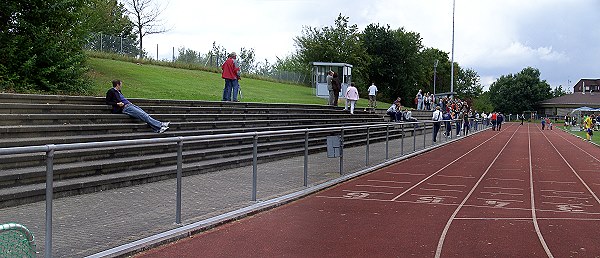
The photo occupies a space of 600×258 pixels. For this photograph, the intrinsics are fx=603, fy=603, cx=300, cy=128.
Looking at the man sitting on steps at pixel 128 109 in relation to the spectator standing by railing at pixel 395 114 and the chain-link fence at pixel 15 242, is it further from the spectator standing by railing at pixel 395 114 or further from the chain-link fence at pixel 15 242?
the spectator standing by railing at pixel 395 114

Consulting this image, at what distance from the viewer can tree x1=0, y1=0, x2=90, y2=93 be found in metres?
16.8

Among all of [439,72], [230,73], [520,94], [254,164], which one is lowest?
[254,164]

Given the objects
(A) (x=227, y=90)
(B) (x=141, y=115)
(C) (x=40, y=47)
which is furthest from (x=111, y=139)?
(A) (x=227, y=90)

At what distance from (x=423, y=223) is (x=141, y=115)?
768cm

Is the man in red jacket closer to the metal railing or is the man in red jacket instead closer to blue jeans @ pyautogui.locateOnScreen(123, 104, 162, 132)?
the metal railing

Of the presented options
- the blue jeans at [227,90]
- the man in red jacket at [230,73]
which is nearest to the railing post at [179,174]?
the man in red jacket at [230,73]

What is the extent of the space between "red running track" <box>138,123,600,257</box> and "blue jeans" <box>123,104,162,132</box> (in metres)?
4.59

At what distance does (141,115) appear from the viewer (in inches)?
546

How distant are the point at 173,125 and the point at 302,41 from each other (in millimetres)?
49023

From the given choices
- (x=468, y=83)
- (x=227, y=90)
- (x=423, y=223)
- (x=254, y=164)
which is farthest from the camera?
(x=468, y=83)

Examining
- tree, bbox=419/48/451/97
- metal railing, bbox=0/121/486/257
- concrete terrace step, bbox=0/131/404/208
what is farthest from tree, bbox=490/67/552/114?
concrete terrace step, bbox=0/131/404/208

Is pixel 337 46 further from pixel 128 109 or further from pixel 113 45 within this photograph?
pixel 128 109

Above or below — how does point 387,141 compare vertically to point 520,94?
below

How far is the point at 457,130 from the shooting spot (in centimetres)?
3550
